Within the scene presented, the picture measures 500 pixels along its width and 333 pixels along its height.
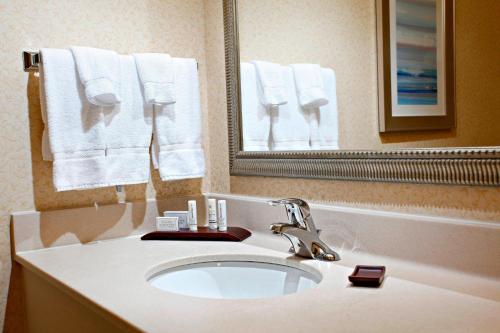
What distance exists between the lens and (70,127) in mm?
1411

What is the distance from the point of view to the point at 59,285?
114 cm

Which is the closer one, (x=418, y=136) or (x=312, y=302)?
(x=312, y=302)

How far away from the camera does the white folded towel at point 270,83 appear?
4.94ft

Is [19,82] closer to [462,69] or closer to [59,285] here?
[59,285]

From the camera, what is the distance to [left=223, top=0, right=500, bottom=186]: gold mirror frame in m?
1.02

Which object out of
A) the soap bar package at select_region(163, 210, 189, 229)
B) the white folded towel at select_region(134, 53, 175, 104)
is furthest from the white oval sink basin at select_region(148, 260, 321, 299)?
the white folded towel at select_region(134, 53, 175, 104)

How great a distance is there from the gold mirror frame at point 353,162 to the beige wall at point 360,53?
22 millimetres

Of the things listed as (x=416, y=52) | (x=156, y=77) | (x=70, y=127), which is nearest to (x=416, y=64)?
(x=416, y=52)

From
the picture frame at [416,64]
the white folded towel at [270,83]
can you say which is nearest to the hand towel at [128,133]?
the white folded towel at [270,83]

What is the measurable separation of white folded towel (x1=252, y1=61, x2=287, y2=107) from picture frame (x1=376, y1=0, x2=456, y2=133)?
1.20 ft

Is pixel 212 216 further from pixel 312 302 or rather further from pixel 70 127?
pixel 312 302

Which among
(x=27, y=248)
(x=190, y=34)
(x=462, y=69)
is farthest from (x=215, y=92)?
(x=462, y=69)

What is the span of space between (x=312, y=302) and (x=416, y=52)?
582 millimetres

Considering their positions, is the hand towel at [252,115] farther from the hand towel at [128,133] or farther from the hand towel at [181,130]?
the hand towel at [128,133]
